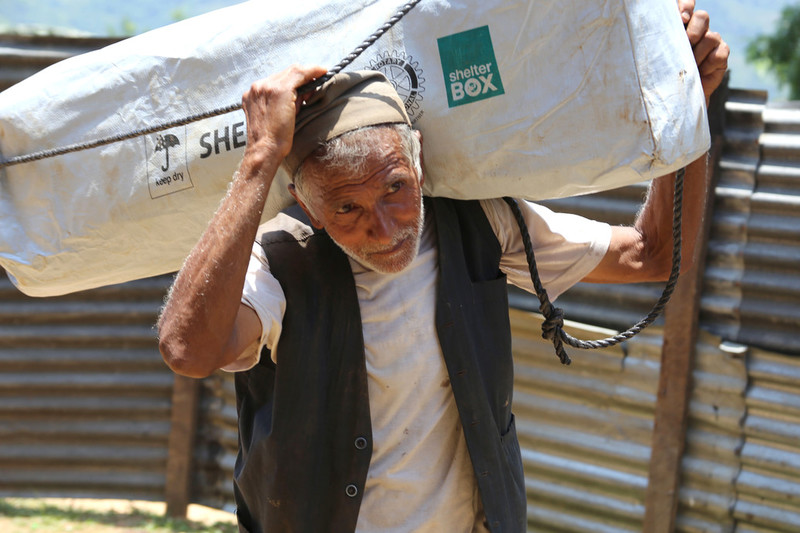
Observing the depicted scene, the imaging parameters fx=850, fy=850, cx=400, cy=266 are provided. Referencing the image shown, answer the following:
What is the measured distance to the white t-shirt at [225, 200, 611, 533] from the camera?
2.08 m

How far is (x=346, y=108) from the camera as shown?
1927 mm

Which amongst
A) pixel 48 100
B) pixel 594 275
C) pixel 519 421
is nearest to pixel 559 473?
pixel 519 421

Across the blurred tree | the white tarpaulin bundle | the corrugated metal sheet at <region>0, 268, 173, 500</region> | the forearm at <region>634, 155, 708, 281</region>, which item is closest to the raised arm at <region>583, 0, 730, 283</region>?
the forearm at <region>634, 155, 708, 281</region>

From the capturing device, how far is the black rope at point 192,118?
1.94 metres

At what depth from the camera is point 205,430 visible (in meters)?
5.21

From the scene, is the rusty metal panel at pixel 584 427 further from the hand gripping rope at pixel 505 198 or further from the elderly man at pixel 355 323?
the elderly man at pixel 355 323

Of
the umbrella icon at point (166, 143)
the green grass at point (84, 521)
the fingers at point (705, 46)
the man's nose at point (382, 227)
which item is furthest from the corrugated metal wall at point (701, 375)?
the umbrella icon at point (166, 143)

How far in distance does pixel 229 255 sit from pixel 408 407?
0.60 metres

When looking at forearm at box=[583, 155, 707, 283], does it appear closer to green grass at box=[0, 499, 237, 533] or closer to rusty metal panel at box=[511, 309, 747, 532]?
rusty metal panel at box=[511, 309, 747, 532]

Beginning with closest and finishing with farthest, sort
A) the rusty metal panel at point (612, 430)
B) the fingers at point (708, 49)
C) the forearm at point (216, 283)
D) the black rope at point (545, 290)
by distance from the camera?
1. the forearm at point (216, 283)
2. the fingers at point (708, 49)
3. the black rope at point (545, 290)
4. the rusty metal panel at point (612, 430)

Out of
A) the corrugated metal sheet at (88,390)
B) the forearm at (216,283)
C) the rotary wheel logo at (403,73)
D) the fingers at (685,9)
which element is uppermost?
the fingers at (685,9)

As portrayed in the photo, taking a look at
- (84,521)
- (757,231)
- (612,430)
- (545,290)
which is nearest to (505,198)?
(545,290)

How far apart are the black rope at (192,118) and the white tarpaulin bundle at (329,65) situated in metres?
0.02

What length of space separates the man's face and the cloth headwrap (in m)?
0.04
